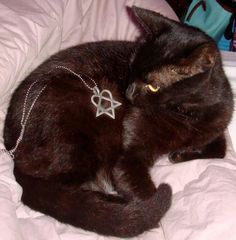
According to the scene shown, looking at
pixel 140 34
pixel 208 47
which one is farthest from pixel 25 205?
pixel 140 34

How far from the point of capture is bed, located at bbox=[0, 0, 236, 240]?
56.2 inches

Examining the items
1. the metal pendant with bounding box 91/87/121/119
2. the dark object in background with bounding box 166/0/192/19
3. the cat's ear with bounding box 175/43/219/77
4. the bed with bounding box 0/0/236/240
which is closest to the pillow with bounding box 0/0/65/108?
the bed with bounding box 0/0/236/240

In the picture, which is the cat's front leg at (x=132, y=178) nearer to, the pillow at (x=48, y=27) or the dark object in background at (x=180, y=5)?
the pillow at (x=48, y=27)

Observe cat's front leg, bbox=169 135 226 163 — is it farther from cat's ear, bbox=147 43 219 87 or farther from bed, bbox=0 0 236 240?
cat's ear, bbox=147 43 219 87

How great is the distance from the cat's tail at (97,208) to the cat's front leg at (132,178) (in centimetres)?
10

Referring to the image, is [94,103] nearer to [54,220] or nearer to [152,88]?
[152,88]

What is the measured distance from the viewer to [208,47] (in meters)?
1.22

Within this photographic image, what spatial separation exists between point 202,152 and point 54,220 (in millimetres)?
635

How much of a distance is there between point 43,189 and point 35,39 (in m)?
0.67

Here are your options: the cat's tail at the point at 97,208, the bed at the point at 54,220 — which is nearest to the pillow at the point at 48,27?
the bed at the point at 54,220

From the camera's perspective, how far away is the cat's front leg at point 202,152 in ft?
5.55

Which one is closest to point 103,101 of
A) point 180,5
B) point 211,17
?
point 211,17

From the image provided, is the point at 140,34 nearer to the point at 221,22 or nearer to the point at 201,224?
the point at 221,22

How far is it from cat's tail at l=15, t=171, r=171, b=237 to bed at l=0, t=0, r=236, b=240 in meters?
0.08
